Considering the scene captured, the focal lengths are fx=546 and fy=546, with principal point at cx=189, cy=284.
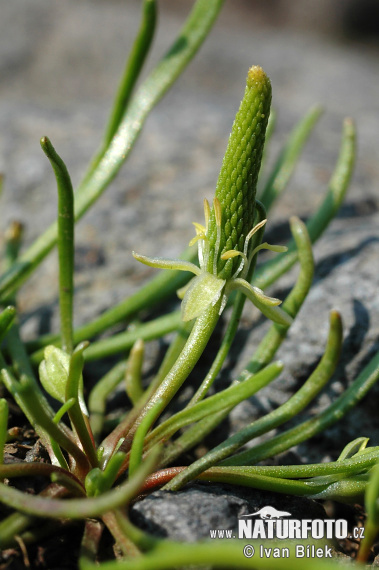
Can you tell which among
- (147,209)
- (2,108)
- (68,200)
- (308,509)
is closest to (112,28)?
(2,108)

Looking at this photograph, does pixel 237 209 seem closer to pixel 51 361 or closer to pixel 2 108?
pixel 51 361

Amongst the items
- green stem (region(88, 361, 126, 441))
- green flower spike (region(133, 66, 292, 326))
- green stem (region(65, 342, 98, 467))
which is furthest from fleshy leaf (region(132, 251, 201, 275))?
green stem (region(88, 361, 126, 441))

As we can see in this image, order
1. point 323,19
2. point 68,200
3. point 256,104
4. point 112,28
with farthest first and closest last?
point 323,19 → point 112,28 → point 68,200 → point 256,104

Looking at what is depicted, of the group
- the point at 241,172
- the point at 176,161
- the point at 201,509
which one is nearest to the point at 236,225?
the point at 241,172

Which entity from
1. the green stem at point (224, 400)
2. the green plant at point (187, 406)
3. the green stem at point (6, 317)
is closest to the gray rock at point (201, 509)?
the green plant at point (187, 406)

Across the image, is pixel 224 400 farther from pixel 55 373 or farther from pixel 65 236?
pixel 65 236
